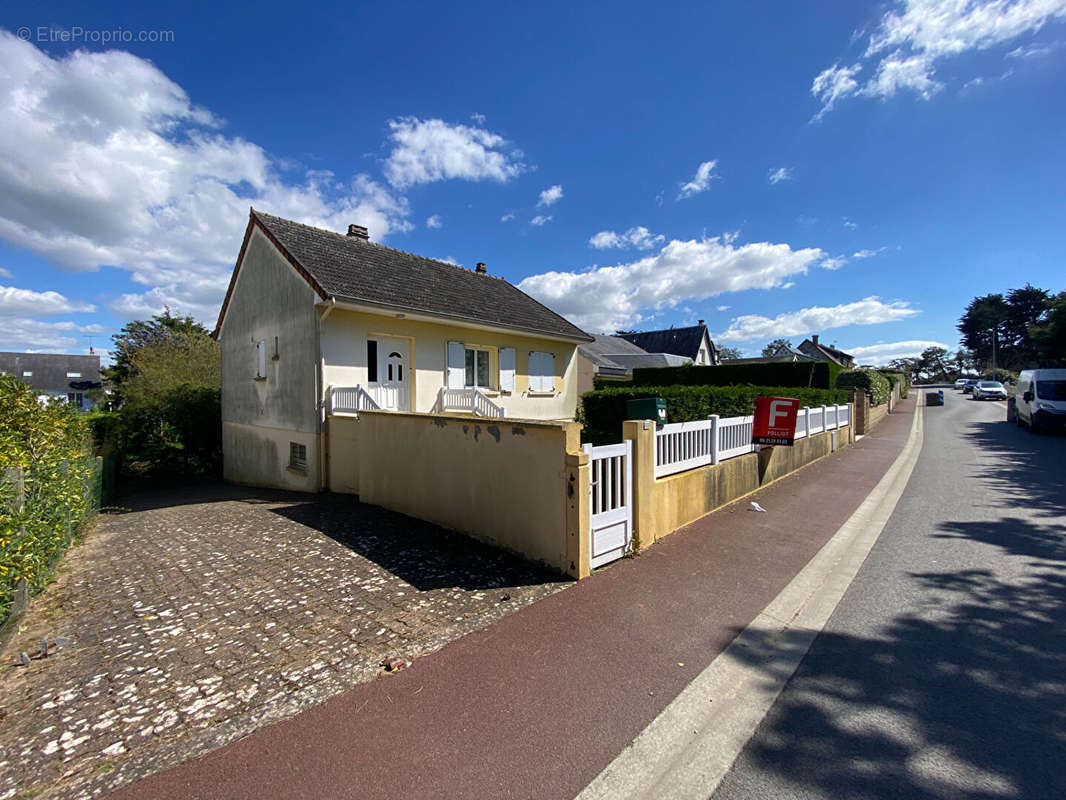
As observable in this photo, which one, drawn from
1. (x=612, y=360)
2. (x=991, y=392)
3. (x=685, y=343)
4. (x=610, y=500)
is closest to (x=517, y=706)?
(x=610, y=500)

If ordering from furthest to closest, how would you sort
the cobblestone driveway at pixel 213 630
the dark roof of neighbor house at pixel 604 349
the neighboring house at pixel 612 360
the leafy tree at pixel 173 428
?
the dark roof of neighbor house at pixel 604 349
the neighboring house at pixel 612 360
the leafy tree at pixel 173 428
the cobblestone driveway at pixel 213 630

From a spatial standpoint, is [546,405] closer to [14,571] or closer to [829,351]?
[14,571]

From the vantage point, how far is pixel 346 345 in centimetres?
1091

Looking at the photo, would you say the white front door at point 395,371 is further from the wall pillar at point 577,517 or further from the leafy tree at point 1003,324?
the leafy tree at point 1003,324

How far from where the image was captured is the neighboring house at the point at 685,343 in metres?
44.6

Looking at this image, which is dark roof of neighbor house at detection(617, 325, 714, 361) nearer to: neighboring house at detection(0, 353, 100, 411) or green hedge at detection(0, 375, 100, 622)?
green hedge at detection(0, 375, 100, 622)

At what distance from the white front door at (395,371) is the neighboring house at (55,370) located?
169 ft

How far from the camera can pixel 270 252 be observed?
12.2m

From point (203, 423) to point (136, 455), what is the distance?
9.49ft

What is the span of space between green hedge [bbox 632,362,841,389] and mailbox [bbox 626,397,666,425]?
1295 cm

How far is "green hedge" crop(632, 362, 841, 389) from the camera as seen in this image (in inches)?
818

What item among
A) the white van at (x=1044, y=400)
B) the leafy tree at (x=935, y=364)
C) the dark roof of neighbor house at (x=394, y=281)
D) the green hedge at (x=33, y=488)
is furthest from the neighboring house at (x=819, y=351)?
the green hedge at (x=33, y=488)

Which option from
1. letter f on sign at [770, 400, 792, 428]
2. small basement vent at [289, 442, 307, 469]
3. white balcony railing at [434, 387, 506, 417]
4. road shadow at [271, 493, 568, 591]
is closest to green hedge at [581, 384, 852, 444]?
letter f on sign at [770, 400, 792, 428]

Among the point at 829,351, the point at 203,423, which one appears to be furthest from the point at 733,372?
the point at 829,351
